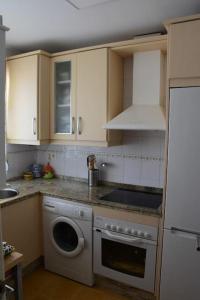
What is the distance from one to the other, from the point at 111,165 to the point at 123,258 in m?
0.91

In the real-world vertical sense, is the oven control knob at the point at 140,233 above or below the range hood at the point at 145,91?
below

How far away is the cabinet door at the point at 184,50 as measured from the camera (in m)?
1.52

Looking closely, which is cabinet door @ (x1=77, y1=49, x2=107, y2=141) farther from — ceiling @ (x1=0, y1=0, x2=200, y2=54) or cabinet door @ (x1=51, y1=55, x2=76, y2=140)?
ceiling @ (x1=0, y1=0, x2=200, y2=54)

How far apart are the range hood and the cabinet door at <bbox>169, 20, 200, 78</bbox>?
42 centimetres

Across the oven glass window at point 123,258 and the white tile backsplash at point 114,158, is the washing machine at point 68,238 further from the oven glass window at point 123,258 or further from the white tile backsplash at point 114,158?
the white tile backsplash at point 114,158

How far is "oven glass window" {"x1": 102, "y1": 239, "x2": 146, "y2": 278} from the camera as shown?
196cm

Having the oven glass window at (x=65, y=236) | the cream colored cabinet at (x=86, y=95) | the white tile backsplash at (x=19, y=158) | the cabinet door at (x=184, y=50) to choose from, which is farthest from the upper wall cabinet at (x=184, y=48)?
the white tile backsplash at (x=19, y=158)

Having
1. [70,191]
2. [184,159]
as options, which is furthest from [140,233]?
[70,191]

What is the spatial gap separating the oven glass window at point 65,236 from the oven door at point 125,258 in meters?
0.29

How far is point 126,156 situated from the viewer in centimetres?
246

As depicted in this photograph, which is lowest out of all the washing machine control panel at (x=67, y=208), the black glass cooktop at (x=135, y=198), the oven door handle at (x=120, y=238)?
the oven door handle at (x=120, y=238)

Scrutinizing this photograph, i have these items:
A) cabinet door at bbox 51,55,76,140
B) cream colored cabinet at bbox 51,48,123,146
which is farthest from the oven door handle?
cabinet door at bbox 51,55,76,140

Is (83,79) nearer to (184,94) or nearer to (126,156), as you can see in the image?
(126,156)

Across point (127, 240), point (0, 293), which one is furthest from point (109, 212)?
point (0, 293)
